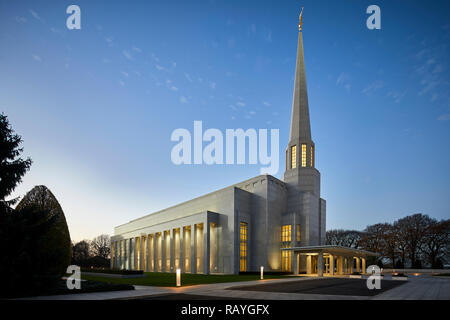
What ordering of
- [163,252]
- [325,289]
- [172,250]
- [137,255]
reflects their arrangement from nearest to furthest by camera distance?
[325,289] → [172,250] → [163,252] → [137,255]

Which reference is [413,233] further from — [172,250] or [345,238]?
[172,250]

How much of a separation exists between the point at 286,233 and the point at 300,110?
77.6 ft

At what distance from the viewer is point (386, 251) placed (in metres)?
76.8

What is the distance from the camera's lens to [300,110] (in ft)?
199

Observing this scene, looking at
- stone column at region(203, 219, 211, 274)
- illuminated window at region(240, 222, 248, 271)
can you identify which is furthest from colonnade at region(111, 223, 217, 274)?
illuminated window at region(240, 222, 248, 271)

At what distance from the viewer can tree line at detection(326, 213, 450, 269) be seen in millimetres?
68250

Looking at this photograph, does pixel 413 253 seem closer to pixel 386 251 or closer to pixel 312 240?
pixel 386 251

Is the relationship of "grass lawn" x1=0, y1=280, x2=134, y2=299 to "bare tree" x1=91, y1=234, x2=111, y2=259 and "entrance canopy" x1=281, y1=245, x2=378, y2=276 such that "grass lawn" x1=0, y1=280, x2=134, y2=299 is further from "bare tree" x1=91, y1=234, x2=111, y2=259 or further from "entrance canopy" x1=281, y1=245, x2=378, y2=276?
"bare tree" x1=91, y1=234, x2=111, y2=259

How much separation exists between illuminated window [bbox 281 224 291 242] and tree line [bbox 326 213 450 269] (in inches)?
1396

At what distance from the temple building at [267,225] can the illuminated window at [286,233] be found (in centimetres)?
15

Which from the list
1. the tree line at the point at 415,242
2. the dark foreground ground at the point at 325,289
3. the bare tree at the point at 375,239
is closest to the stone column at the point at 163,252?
the dark foreground ground at the point at 325,289

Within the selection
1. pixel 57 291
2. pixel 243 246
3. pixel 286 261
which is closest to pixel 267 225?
pixel 243 246
